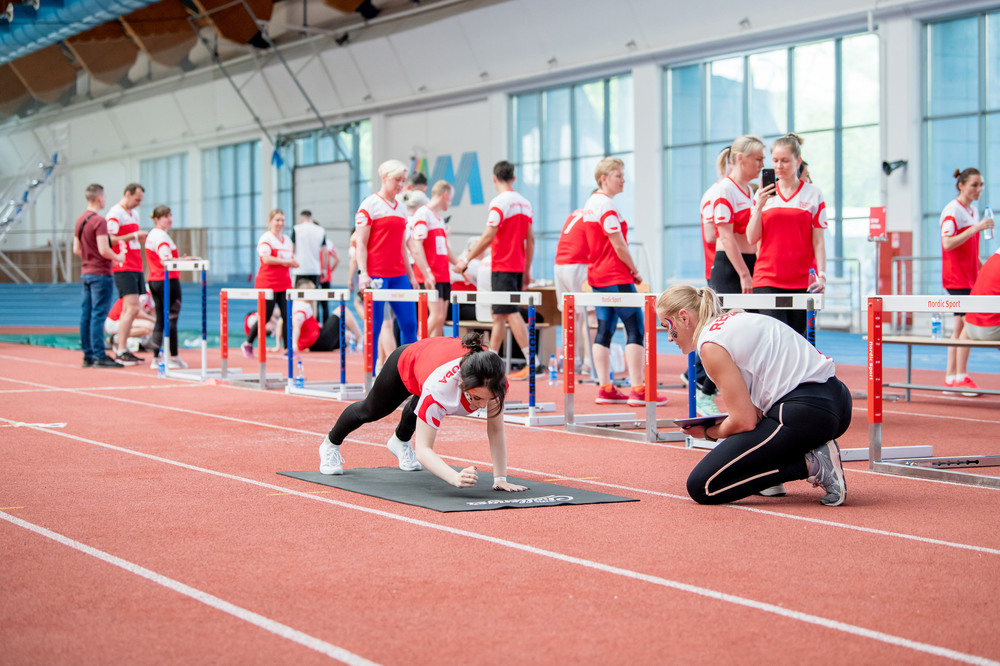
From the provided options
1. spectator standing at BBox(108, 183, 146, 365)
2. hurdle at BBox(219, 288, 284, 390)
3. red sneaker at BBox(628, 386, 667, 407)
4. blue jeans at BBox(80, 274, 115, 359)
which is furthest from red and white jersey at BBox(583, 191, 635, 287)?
blue jeans at BBox(80, 274, 115, 359)

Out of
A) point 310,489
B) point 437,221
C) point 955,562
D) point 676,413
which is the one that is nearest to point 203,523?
point 310,489

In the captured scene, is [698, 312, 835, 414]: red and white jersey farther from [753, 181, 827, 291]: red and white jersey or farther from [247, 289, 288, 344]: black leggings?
[247, 289, 288, 344]: black leggings

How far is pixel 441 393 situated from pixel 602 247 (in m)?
4.20

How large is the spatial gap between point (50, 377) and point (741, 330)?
8.92m

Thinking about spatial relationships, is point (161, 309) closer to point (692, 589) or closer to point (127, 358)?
point (127, 358)

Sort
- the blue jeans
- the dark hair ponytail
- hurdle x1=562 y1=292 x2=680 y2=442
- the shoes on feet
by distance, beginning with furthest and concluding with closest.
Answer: the shoes on feet
the blue jeans
hurdle x1=562 y1=292 x2=680 y2=442
the dark hair ponytail

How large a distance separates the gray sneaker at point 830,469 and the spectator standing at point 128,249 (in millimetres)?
9117

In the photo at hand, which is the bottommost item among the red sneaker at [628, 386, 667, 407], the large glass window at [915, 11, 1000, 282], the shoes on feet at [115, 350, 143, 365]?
the red sneaker at [628, 386, 667, 407]

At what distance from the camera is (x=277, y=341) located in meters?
15.6

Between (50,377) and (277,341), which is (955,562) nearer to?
(50,377)

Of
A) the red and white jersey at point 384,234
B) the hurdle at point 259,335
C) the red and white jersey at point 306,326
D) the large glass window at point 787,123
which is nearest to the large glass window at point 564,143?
the large glass window at point 787,123

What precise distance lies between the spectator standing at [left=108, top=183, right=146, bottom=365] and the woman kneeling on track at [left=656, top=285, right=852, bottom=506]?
868cm

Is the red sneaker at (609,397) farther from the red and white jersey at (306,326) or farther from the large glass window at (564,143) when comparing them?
the large glass window at (564,143)

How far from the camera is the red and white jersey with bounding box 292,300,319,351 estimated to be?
570 inches
